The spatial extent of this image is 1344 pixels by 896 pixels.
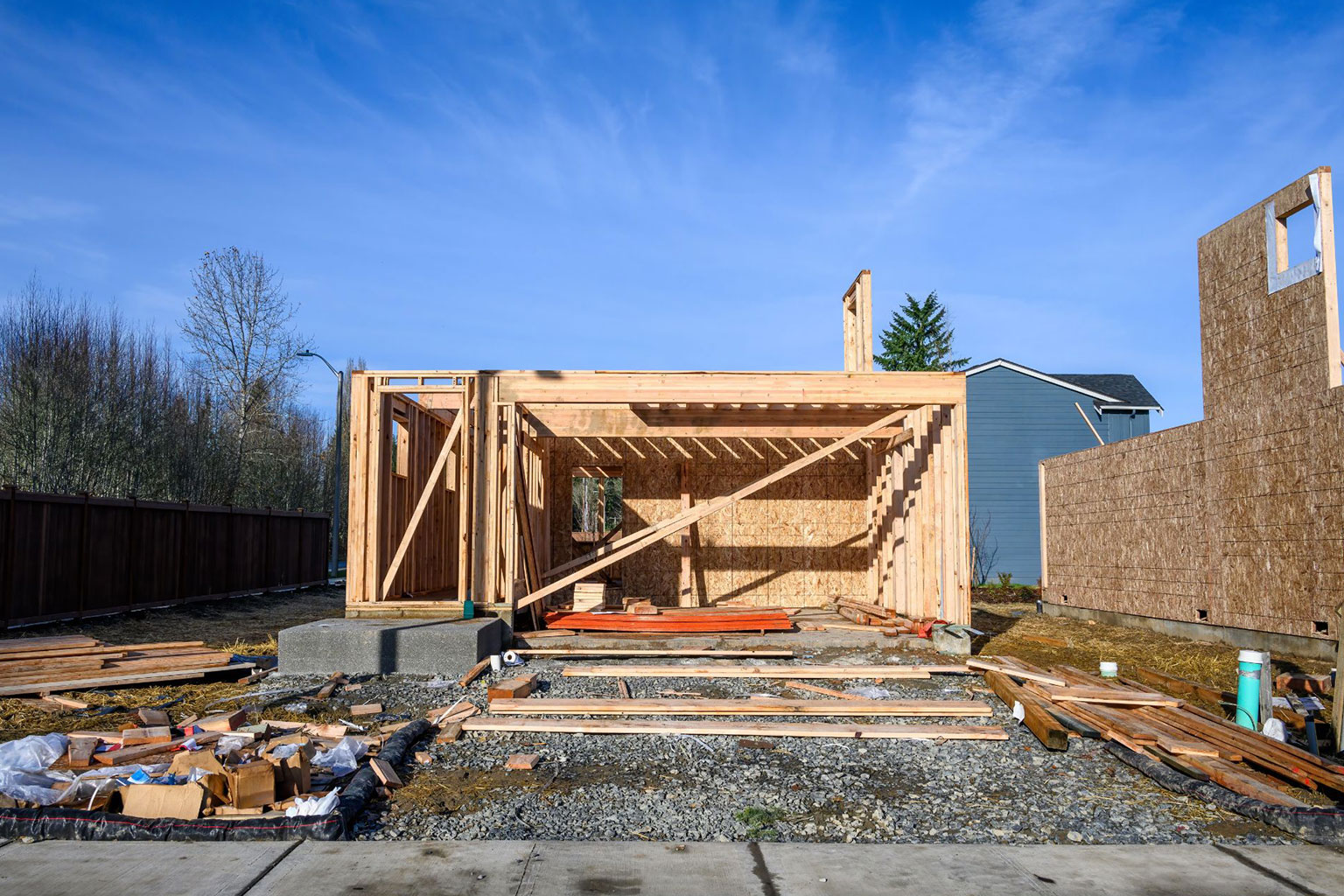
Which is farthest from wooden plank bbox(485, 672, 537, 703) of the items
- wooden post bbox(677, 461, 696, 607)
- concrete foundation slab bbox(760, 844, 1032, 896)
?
wooden post bbox(677, 461, 696, 607)

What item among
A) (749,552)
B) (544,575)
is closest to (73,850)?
(544,575)

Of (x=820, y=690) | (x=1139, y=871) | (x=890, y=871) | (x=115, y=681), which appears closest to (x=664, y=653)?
(x=820, y=690)

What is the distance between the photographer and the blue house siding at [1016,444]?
81.3ft

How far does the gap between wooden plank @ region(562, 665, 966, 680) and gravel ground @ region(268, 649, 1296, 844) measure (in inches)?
82.2

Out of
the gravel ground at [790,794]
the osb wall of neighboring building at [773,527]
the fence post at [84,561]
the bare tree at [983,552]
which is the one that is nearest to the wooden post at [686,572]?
the osb wall of neighboring building at [773,527]

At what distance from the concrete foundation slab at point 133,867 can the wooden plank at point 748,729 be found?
9.22ft

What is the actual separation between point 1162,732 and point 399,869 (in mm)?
5741

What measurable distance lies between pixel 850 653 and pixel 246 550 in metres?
14.5

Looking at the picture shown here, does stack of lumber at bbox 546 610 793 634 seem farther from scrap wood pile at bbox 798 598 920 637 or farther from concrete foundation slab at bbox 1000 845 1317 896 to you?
concrete foundation slab at bbox 1000 845 1317 896

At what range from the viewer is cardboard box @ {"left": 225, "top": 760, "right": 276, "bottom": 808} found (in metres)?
4.95

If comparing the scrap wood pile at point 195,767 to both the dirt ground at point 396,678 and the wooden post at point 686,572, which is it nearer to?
the dirt ground at point 396,678

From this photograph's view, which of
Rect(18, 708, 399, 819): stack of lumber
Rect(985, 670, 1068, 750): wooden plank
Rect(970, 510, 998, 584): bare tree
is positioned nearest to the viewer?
Rect(18, 708, 399, 819): stack of lumber

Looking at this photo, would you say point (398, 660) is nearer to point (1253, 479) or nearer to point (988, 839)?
point (988, 839)

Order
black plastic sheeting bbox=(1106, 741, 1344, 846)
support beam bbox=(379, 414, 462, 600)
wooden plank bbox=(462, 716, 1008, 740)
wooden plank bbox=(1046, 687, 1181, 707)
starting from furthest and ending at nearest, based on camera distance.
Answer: support beam bbox=(379, 414, 462, 600)
wooden plank bbox=(1046, 687, 1181, 707)
wooden plank bbox=(462, 716, 1008, 740)
black plastic sheeting bbox=(1106, 741, 1344, 846)
